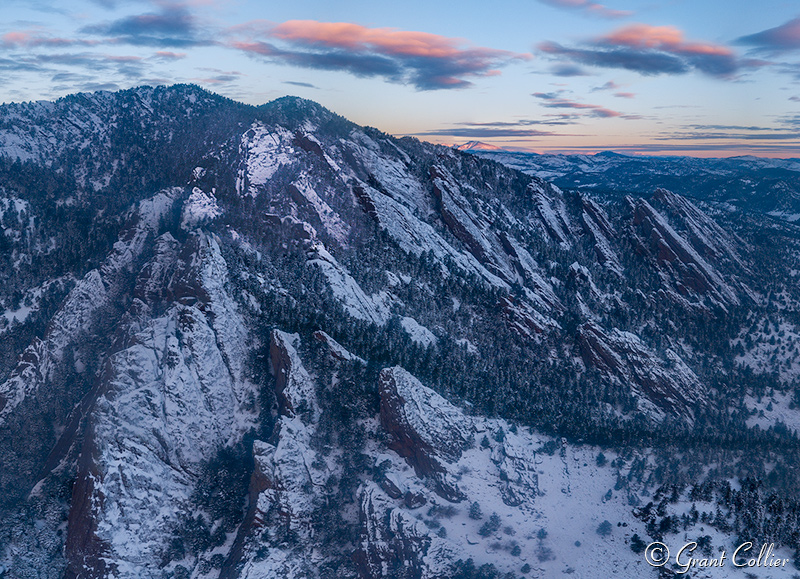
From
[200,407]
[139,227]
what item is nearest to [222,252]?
[139,227]

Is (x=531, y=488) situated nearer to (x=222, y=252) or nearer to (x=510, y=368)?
(x=510, y=368)
